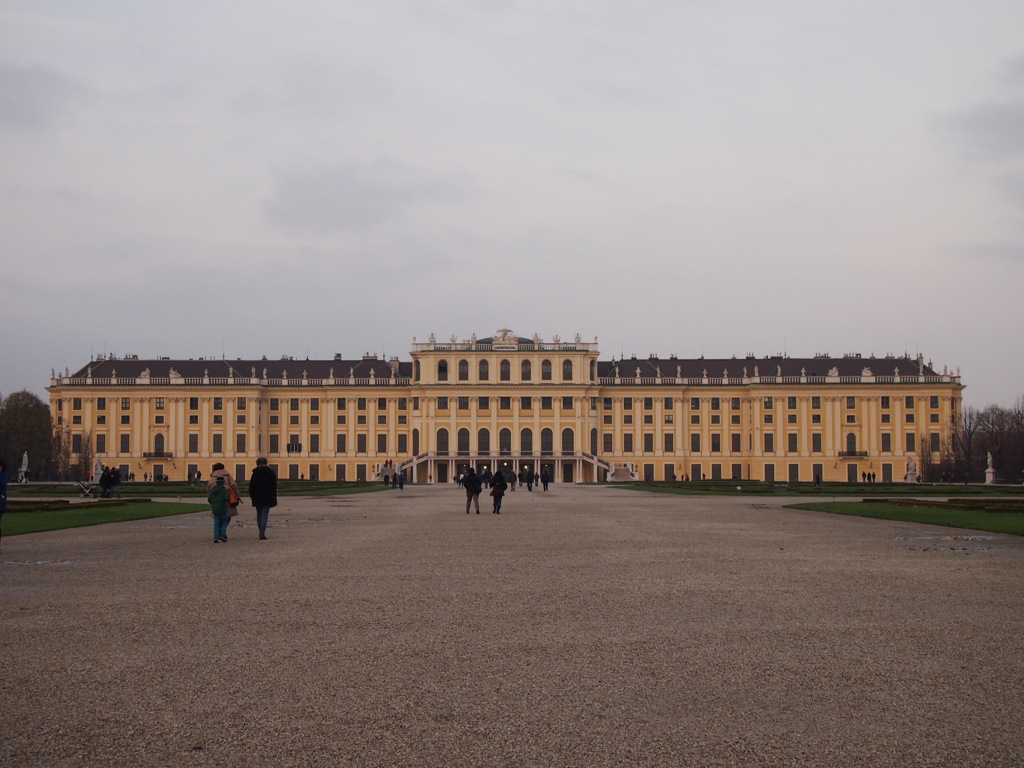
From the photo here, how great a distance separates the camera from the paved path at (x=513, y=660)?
19.3 ft

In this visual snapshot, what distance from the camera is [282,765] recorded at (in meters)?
5.53

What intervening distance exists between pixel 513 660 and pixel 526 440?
9549 cm

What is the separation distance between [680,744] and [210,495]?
599 inches

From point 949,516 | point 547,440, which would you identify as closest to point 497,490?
point 949,516

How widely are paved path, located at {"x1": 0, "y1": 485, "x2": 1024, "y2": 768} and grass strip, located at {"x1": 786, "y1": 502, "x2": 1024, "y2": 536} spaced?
7.62 metres

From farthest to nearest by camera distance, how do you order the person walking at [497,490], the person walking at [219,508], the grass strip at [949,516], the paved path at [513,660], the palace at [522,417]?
the palace at [522,417] → the person walking at [497,490] → the grass strip at [949,516] → the person walking at [219,508] → the paved path at [513,660]

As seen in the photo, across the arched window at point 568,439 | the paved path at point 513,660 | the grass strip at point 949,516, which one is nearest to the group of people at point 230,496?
the paved path at point 513,660

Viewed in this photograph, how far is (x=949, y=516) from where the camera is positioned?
2688cm

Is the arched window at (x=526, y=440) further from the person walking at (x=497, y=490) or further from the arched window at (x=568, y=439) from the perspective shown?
the person walking at (x=497, y=490)

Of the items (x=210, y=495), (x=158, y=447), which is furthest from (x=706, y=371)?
(x=210, y=495)

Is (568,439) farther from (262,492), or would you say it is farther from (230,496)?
(230,496)

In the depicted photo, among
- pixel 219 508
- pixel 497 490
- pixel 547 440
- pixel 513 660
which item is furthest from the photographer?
pixel 547 440

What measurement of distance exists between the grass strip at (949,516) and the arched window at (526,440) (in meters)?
69.0

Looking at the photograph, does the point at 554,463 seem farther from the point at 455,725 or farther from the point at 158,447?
the point at 455,725
